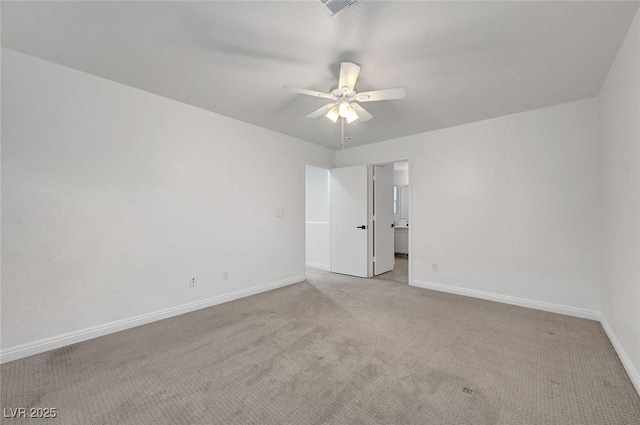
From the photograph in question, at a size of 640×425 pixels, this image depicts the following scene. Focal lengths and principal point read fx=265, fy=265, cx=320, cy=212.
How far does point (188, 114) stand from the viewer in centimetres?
308

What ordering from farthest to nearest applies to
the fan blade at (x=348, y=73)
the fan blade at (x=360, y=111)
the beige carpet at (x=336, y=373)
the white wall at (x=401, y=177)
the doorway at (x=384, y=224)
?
the white wall at (x=401, y=177), the doorway at (x=384, y=224), the fan blade at (x=360, y=111), the fan blade at (x=348, y=73), the beige carpet at (x=336, y=373)

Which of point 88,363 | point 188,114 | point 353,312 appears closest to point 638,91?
point 353,312

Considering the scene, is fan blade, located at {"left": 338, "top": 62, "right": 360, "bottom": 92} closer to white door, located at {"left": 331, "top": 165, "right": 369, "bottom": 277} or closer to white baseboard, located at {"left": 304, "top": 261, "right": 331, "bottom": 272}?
white door, located at {"left": 331, "top": 165, "right": 369, "bottom": 277}

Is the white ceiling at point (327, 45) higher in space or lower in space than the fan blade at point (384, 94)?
higher

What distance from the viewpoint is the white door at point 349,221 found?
472 centimetres

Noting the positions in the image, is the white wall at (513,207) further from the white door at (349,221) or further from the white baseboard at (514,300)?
the white door at (349,221)

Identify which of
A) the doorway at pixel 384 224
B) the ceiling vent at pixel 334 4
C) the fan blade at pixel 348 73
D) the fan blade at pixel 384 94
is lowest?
the doorway at pixel 384 224

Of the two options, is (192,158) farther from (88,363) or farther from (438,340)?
(438,340)

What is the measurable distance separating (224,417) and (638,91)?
3.23m

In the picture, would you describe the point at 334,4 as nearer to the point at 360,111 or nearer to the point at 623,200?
the point at 360,111

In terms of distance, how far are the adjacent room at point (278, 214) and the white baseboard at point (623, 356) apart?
0.02m

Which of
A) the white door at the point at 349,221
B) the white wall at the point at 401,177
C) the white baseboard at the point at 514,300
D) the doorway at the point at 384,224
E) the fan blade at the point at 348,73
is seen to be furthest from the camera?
the white wall at the point at 401,177

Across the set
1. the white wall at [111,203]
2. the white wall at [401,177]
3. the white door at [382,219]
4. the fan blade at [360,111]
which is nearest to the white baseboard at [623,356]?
the fan blade at [360,111]

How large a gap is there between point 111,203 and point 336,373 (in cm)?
253
